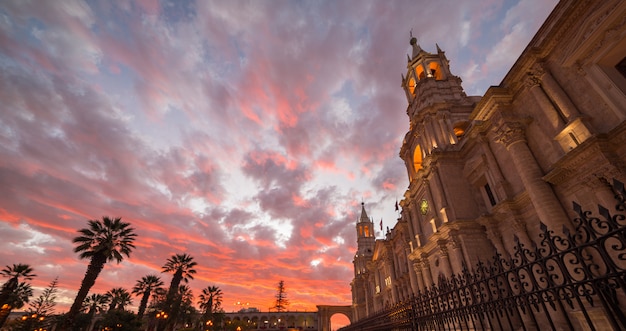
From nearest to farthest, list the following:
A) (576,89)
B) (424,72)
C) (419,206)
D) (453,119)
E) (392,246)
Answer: (576,89) < (453,119) < (419,206) < (424,72) < (392,246)

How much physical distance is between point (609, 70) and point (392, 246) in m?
29.4

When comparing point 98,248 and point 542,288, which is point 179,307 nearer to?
point 98,248

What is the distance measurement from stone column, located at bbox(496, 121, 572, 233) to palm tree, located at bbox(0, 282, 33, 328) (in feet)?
146

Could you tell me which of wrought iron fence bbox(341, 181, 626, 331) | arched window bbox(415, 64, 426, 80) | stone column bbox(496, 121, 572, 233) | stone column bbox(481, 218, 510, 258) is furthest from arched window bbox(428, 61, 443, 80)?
wrought iron fence bbox(341, 181, 626, 331)

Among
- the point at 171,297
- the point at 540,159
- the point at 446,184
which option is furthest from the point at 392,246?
the point at 171,297

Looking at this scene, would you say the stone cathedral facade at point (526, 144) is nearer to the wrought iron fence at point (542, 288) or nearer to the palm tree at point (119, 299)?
the wrought iron fence at point (542, 288)

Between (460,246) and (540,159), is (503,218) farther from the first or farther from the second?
(540,159)

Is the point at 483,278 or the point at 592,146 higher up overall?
the point at 592,146

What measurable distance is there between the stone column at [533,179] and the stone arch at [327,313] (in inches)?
2453

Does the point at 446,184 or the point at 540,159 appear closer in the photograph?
the point at 540,159

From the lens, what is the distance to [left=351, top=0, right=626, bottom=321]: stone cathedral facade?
10.3 m

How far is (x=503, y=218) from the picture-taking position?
15680 mm

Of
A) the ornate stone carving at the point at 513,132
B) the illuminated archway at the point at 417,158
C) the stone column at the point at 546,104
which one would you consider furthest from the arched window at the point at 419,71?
the ornate stone carving at the point at 513,132

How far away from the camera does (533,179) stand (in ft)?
41.7
